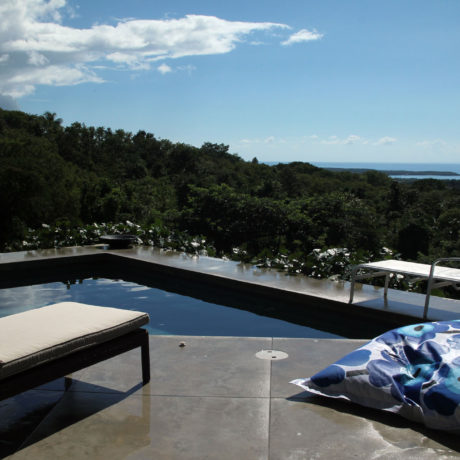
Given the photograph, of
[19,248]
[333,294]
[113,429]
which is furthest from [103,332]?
[19,248]

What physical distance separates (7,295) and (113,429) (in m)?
4.06

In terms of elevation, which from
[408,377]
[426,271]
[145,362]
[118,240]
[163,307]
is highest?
[426,271]

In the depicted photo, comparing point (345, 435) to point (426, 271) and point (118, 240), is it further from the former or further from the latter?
point (118, 240)

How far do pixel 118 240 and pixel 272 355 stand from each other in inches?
187

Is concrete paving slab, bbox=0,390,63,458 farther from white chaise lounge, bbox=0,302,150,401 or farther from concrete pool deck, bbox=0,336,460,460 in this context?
white chaise lounge, bbox=0,302,150,401

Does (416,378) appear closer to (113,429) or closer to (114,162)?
(113,429)

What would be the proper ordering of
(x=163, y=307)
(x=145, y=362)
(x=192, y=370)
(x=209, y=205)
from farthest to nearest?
Answer: (x=209, y=205), (x=163, y=307), (x=192, y=370), (x=145, y=362)

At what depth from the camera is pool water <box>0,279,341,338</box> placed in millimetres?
4719

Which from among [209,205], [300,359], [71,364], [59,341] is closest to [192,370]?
[300,359]

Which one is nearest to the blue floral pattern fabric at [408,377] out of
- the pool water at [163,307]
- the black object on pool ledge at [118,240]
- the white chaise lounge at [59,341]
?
the white chaise lounge at [59,341]

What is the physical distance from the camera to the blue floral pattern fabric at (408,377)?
2.30 m

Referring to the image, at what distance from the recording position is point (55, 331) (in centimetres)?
236

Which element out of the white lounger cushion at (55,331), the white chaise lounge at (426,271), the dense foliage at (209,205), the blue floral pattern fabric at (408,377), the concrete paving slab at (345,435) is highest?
the white lounger cushion at (55,331)

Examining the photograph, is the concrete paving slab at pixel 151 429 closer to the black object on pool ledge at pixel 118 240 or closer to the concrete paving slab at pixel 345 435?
the concrete paving slab at pixel 345 435
